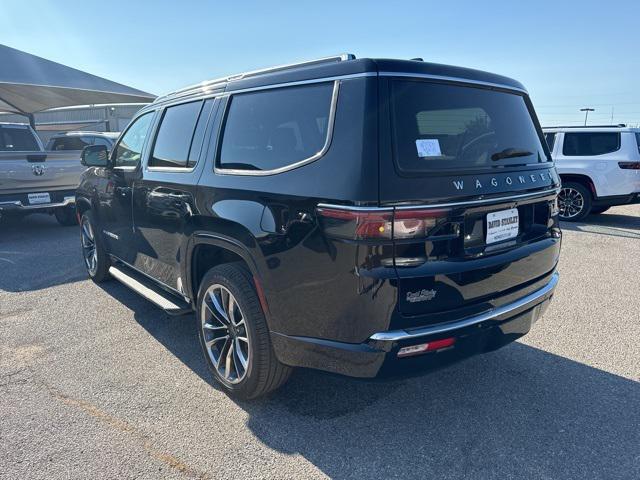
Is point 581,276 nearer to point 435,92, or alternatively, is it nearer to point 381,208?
point 435,92

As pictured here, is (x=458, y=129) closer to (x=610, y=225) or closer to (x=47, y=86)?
(x=610, y=225)

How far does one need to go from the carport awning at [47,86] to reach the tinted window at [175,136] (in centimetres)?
1234

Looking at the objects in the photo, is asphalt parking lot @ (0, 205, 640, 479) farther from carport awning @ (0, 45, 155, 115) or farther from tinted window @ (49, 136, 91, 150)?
carport awning @ (0, 45, 155, 115)

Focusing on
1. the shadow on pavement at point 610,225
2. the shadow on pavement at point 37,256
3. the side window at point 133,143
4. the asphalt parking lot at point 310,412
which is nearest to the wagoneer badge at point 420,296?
the asphalt parking lot at point 310,412

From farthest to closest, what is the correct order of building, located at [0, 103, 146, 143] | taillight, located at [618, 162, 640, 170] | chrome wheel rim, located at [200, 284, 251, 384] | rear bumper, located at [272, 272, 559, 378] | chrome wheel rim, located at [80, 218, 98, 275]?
building, located at [0, 103, 146, 143]
taillight, located at [618, 162, 640, 170]
chrome wheel rim, located at [80, 218, 98, 275]
chrome wheel rim, located at [200, 284, 251, 384]
rear bumper, located at [272, 272, 559, 378]

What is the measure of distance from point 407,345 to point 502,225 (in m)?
0.88

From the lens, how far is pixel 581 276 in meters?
5.59

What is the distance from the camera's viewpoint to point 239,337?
2.91 m

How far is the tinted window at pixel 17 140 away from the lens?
927 centimetres

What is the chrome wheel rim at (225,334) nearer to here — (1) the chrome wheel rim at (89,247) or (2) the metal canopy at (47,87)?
(1) the chrome wheel rim at (89,247)

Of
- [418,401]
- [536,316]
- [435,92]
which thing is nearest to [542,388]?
[536,316]

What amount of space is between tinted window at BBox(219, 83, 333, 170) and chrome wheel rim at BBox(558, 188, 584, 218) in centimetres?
836

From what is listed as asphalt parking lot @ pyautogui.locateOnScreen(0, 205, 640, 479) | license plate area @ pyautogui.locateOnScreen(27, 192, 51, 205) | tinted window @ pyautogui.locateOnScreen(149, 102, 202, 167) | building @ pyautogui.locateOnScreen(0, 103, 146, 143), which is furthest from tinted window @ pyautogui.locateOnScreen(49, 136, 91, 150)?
building @ pyautogui.locateOnScreen(0, 103, 146, 143)

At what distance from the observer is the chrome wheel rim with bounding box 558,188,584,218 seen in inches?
370
